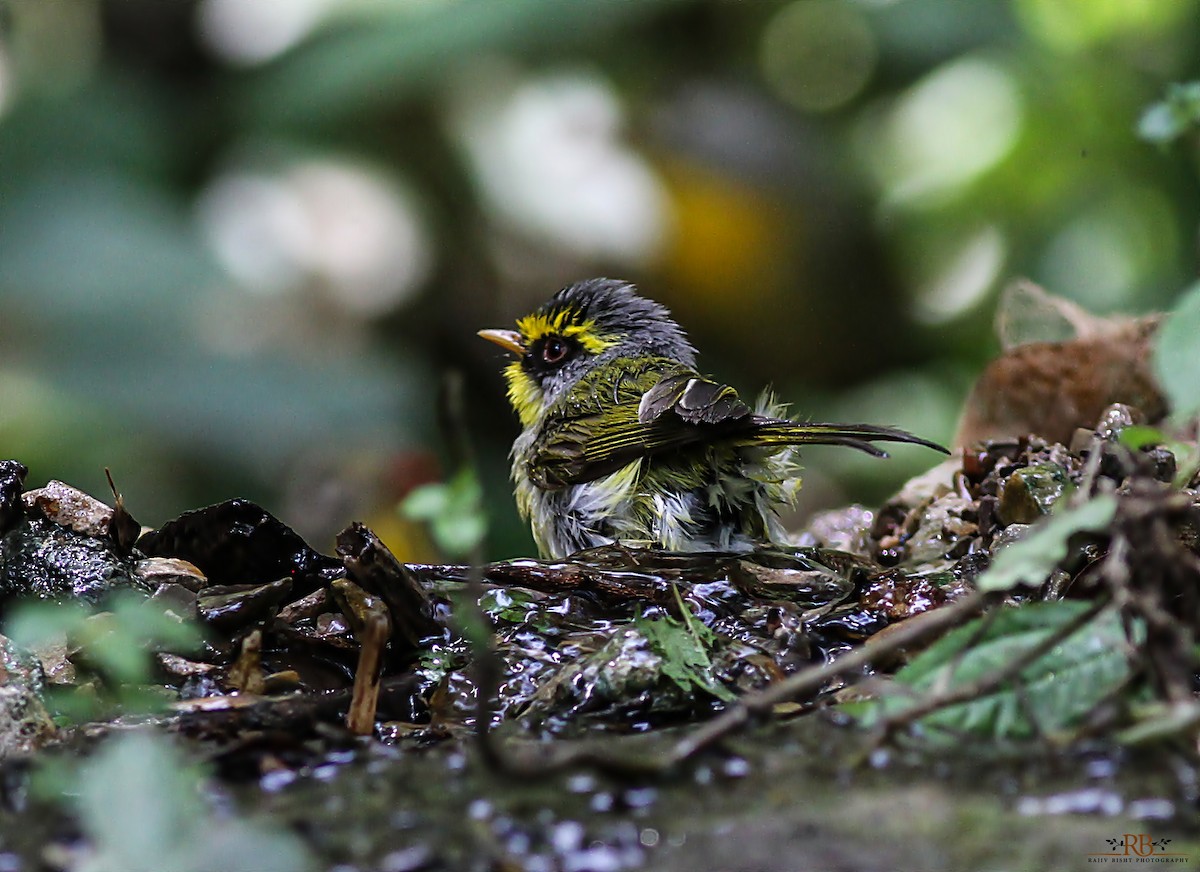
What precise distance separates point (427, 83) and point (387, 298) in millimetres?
1154

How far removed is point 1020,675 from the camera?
4.93 ft

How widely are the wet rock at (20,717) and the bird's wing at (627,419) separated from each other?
1.92m

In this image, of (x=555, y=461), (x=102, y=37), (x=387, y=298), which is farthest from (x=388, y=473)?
(x=102, y=37)

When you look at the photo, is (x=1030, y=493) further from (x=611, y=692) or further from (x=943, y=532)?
(x=611, y=692)

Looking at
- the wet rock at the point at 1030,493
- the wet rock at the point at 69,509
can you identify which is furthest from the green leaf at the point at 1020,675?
the wet rock at the point at 69,509

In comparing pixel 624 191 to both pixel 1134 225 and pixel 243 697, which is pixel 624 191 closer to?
pixel 1134 225

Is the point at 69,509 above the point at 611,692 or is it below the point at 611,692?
above

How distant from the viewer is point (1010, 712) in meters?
1.49

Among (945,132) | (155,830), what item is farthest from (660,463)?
(945,132)

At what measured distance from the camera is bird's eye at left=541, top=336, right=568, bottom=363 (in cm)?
463

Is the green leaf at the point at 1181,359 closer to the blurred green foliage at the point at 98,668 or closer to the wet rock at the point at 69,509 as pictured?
the blurred green foliage at the point at 98,668

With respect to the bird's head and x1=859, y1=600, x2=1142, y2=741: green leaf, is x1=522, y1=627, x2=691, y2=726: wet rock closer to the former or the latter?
x1=859, y1=600, x2=1142, y2=741: green leaf

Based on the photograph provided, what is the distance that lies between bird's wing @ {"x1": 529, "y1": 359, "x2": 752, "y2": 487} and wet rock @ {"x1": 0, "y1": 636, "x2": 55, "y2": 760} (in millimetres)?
1916

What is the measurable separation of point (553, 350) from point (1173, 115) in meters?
2.69
